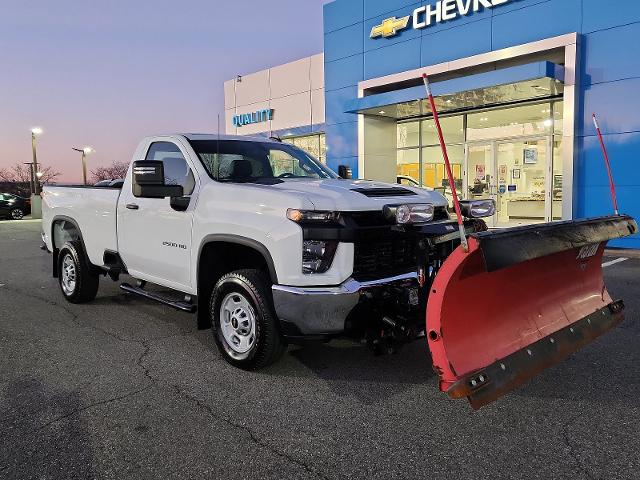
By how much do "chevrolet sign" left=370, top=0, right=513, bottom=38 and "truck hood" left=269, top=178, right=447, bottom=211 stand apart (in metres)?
11.9

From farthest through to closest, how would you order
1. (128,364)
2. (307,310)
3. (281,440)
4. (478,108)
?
(478,108) → (128,364) → (307,310) → (281,440)

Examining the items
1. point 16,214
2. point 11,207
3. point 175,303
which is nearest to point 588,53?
point 175,303

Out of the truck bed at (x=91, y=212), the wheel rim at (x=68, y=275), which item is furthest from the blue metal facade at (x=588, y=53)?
the wheel rim at (x=68, y=275)

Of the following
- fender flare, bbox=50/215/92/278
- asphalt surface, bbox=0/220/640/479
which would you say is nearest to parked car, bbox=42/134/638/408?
asphalt surface, bbox=0/220/640/479

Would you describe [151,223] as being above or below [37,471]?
above

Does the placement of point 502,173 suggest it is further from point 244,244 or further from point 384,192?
point 244,244

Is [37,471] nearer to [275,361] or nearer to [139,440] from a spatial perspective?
[139,440]

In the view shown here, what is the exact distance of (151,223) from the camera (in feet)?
17.3

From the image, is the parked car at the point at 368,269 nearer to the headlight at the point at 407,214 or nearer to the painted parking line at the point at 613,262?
the headlight at the point at 407,214

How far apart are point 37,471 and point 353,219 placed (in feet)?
7.90

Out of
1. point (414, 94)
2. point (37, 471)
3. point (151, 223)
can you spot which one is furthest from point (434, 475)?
point (414, 94)

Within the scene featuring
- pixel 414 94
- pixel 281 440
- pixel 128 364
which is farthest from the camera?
pixel 414 94

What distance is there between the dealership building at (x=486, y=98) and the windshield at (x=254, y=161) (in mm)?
6640

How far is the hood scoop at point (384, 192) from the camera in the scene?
421 cm
